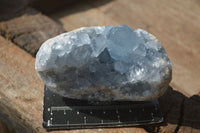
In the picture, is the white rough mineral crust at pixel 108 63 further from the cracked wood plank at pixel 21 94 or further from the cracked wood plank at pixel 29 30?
the cracked wood plank at pixel 29 30

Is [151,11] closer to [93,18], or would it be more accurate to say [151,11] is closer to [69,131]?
[93,18]

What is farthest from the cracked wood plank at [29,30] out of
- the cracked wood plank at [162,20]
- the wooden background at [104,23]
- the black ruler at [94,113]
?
the cracked wood plank at [162,20]

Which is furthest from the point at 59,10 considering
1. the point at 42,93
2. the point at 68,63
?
the point at 68,63

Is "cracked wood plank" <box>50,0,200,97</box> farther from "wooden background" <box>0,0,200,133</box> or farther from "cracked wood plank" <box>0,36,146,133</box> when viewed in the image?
"cracked wood plank" <box>0,36,146,133</box>

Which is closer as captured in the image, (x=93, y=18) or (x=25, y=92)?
(x=25, y=92)

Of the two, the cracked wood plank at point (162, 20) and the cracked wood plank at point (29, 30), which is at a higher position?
the cracked wood plank at point (29, 30)

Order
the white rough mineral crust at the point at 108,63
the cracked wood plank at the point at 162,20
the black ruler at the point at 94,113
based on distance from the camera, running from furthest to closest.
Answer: the cracked wood plank at the point at 162,20 < the black ruler at the point at 94,113 < the white rough mineral crust at the point at 108,63
